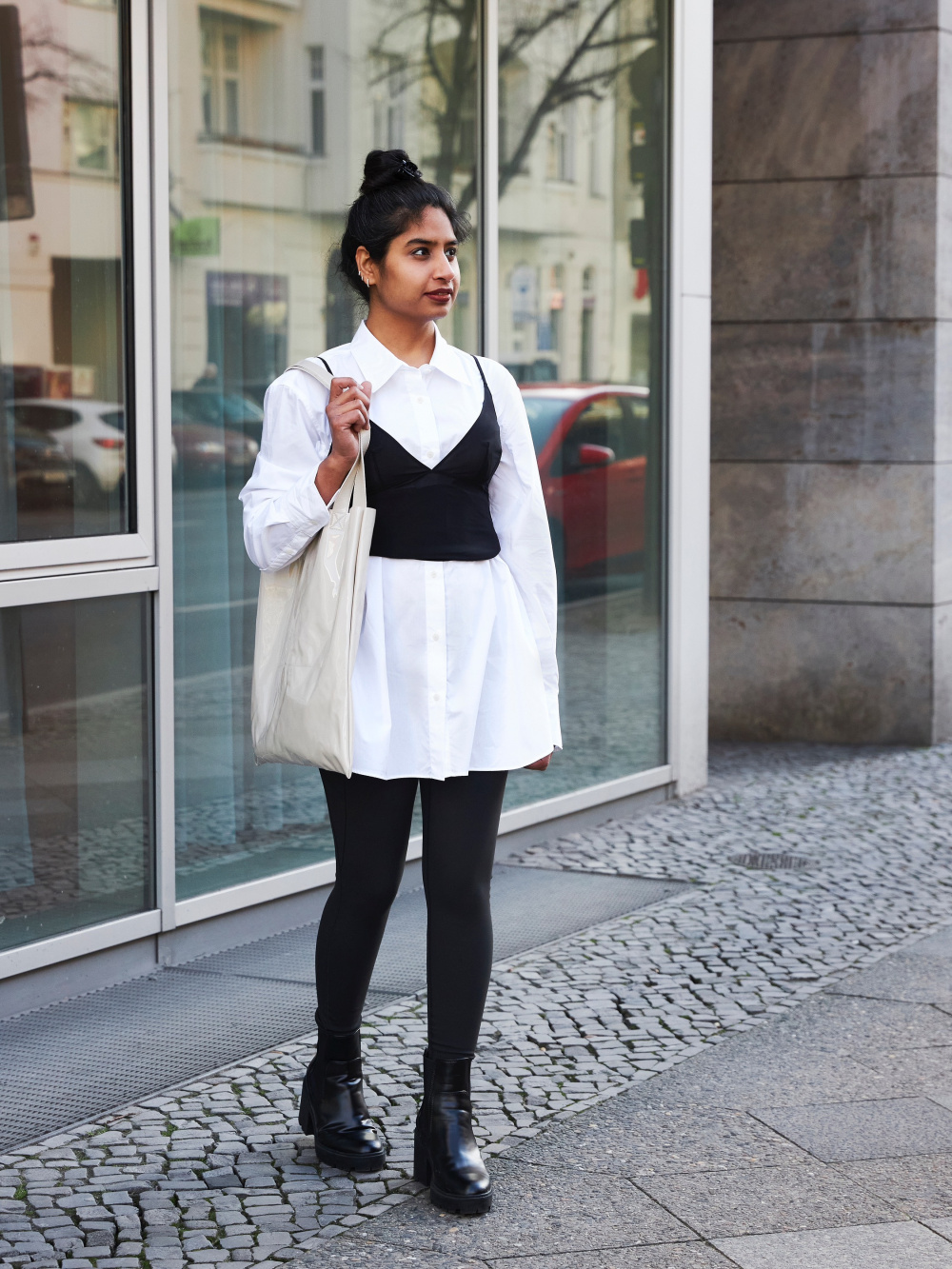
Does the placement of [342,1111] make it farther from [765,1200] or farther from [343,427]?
[343,427]

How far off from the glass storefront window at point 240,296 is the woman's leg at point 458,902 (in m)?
1.97

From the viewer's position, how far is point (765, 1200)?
3.51m

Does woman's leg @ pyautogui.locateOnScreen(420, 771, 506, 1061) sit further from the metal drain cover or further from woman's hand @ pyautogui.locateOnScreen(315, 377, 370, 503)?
the metal drain cover

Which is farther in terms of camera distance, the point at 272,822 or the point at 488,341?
the point at 488,341

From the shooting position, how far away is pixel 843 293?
9.06 m

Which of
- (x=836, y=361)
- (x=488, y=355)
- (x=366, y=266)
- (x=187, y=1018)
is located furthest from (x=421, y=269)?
(x=836, y=361)

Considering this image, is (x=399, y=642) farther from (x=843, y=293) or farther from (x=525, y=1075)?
(x=843, y=293)

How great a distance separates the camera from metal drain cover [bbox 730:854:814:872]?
654 cm

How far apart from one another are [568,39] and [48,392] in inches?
127

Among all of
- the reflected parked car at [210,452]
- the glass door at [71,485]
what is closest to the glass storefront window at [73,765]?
the glass door at [71,485]

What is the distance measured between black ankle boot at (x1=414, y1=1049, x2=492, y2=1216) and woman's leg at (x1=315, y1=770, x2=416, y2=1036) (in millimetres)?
213

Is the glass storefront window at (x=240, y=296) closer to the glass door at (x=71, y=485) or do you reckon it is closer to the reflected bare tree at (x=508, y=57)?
the reflected bare tree at (x=508, y=57)

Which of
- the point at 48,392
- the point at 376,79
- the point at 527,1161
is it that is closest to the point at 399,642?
the point at 527,1161

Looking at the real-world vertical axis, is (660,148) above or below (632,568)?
above
